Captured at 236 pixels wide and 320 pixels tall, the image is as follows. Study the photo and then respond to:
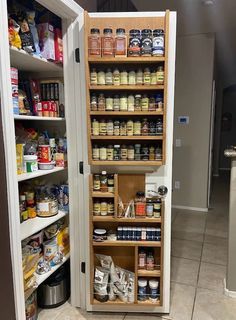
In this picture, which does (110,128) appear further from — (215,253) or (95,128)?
(215,253)

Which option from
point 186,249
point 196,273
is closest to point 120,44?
point 196,273

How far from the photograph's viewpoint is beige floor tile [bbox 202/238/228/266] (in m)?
2.72

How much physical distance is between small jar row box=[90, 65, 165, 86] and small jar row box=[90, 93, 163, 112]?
8 cm

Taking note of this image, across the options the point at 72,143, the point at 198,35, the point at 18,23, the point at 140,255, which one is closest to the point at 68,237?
the point at 140,255

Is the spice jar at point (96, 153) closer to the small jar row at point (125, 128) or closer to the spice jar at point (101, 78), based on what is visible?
the small jar row at point (125, 128)

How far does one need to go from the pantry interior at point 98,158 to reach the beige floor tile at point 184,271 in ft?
1.69

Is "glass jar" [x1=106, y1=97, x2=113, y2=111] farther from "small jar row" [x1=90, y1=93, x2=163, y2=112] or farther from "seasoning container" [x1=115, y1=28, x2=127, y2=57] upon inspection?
"seasoning container" [x1=115, y1=28, x2=127, y2=57]

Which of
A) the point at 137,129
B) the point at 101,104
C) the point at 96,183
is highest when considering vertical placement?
the point at 101,104

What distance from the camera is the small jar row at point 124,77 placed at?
1.62 meters

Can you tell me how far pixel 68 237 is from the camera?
2117 millimetres

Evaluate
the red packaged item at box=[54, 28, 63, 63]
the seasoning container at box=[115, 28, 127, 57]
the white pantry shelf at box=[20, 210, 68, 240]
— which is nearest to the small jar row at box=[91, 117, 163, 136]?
the seasoning container at box=[115, 28, 127, 57]

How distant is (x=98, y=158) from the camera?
5.72ft

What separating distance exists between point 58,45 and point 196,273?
7.52 feet

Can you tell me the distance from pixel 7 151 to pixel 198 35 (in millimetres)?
3509
